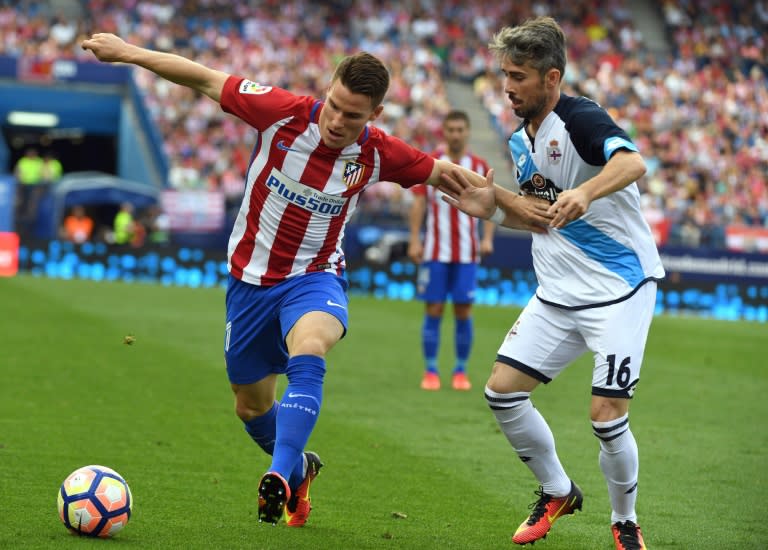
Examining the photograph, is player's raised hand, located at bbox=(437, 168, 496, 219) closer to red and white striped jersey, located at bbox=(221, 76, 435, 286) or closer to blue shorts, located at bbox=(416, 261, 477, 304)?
red and white striped jersey, located at bbox=(221, 76, 435, 286)

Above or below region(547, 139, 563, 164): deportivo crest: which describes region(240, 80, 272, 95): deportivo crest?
above

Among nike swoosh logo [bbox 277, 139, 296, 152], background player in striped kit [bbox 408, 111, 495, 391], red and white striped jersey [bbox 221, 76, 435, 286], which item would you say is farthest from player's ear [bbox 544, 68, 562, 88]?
background player in striped kit [bbox 408, 111, 495, 391]

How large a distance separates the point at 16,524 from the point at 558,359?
8.35ft

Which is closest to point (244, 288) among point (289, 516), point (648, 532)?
point (289, 516)

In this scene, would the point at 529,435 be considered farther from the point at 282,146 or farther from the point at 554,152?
the point at 282,146

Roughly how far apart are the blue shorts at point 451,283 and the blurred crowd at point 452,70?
13247 millimetres

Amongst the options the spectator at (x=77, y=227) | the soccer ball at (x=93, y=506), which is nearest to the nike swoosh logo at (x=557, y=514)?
the soccer ball at (x=93, y=506)

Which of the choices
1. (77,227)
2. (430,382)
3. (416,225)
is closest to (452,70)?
(77,227)

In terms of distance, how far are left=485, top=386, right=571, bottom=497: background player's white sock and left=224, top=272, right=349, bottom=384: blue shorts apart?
0.84 meters

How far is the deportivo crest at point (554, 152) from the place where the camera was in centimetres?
530

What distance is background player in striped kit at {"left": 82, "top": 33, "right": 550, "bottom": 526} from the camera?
534cm

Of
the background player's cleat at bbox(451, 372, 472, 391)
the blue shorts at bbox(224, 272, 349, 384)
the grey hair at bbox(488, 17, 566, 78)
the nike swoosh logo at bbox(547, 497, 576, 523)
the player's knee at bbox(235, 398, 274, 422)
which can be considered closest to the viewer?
the grey hair at bbox(488, 17, 566, 78)

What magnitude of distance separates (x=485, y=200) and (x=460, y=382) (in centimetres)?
565

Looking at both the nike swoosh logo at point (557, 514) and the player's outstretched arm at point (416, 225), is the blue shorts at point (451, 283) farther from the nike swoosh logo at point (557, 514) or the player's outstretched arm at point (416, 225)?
the nike swoosh logo at point (557, 514)
